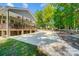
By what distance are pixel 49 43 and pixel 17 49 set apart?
0.30 metres

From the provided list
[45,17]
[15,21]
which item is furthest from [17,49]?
[45,17]

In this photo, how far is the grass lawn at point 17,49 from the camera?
145 centimetres

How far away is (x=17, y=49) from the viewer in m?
1.47

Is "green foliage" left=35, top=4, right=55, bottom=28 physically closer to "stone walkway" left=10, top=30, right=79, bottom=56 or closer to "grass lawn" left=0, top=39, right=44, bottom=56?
"stone walkway" left=10, top=30, right=79, bottom=56

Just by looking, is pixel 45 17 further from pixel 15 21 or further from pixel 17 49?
pixel 17 49

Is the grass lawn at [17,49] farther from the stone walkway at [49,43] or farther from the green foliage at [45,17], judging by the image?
the green foliage at [45,17]

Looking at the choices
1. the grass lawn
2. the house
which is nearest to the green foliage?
the house

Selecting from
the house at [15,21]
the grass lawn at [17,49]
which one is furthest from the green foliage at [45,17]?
the grass lawn at [17,49]

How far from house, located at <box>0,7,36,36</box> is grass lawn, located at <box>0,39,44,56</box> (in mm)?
92

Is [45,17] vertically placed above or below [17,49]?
above

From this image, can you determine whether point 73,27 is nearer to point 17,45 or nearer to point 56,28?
point 56,28

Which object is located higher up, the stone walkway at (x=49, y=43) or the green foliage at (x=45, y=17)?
the green foliage at (x=45, y=17)

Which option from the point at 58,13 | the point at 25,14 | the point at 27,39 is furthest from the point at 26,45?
the point at 58,13

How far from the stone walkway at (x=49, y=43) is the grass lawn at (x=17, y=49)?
0.04 metres
